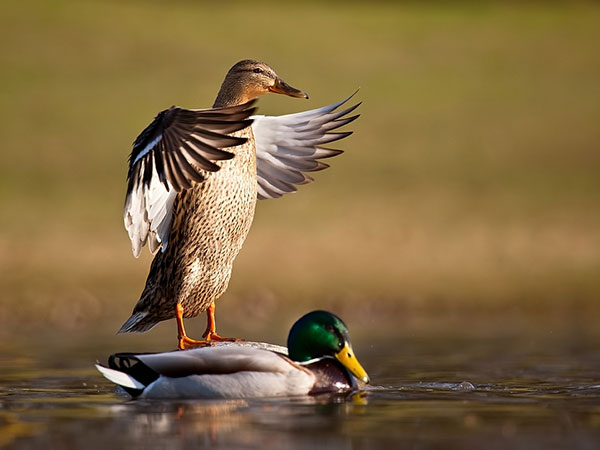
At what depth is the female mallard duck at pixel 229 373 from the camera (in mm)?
7816

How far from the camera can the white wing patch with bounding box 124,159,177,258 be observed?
8.66m

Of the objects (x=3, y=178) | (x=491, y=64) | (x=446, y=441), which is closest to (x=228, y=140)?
(x=446, y=441)

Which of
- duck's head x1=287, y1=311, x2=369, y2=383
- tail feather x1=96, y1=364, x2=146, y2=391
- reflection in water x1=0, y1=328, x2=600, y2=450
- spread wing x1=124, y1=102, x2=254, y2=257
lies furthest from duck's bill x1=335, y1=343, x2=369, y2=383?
spread wing x1=124, y1=102, x2=254, y2=257

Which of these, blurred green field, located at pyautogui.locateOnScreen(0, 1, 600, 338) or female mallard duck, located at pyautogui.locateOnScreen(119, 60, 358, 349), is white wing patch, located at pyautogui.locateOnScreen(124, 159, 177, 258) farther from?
blurred green field, located at pyautogui.locateOnScreen(0, 1, 600, 338)

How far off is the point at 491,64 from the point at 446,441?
86.8ft

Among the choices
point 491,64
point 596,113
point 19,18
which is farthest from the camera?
point 19,18

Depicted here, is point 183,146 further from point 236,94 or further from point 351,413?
point 351,413

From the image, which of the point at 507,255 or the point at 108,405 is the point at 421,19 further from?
the point at 108,405

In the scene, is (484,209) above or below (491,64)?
below

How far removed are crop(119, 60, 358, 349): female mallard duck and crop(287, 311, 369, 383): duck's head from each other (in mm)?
866

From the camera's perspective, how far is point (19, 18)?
113 ft

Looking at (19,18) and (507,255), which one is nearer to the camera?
(507,255)

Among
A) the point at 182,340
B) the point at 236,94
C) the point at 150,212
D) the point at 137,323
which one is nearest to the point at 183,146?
the point at 150,212

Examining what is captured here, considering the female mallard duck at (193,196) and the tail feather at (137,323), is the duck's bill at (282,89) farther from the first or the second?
the tail feather at (137,323)
